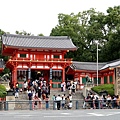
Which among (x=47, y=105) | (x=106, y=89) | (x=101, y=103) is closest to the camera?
(x=47, y=105)

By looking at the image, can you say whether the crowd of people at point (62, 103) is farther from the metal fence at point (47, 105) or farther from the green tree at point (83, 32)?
the green tree at point (83, 32)

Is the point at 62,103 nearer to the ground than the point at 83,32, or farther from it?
nearer to the ground

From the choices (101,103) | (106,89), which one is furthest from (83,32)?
(101,103)

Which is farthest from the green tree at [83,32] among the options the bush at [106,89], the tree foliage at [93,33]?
the bush at [106,89]

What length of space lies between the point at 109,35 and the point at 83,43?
5.57 metres

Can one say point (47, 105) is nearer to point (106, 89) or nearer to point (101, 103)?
point (101, 103)

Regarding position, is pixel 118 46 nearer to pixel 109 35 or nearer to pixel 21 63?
pixel 109 35

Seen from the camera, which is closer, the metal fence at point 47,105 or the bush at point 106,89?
the metal fence at point 47,105

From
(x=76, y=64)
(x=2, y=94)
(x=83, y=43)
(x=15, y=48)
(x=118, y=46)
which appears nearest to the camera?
(x=2, y=94)

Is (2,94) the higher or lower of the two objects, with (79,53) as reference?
lower

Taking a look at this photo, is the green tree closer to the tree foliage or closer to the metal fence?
the tree foliage

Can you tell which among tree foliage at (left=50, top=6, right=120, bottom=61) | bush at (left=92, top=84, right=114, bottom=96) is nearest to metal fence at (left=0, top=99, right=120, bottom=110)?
bush at (left=92, top=84, right=114, bottom=96)

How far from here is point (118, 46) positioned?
6312cm

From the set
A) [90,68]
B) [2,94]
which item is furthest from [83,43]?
[2,94]
